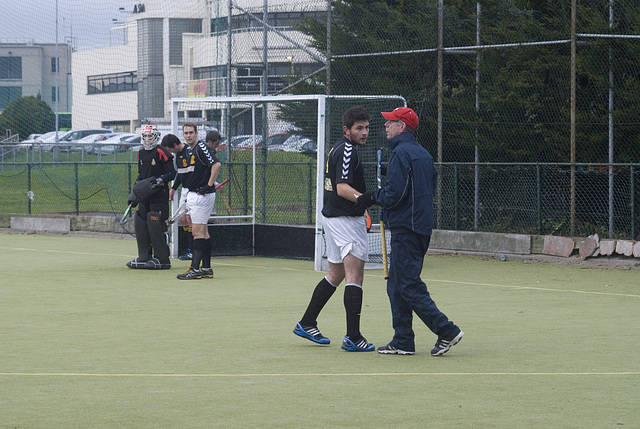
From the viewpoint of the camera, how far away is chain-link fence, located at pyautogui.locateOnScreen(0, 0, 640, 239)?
15398mm

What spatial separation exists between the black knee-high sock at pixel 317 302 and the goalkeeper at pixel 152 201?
21.0 feet

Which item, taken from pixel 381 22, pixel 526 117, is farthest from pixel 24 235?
pixel 526 117

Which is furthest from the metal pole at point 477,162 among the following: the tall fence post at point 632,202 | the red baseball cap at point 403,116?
the red baseball cap at point 403,116

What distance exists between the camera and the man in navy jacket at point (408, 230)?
7699mm

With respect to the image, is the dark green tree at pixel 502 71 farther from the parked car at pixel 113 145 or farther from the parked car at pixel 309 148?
the parked car at pixel 113 145

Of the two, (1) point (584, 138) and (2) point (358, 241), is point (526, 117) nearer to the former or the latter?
(1) point (584, 138)

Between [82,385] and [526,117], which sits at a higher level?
[526,117]

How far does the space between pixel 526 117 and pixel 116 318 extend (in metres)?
8.74

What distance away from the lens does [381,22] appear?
59.4ft

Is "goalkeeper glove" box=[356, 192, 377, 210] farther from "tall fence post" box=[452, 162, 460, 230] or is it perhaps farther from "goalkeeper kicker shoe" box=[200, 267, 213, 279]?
"tall fence post" box=[452, 162, 460, 230]

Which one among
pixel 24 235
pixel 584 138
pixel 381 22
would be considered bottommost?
pixel 24 235

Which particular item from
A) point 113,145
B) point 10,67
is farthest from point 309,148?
point 113,145

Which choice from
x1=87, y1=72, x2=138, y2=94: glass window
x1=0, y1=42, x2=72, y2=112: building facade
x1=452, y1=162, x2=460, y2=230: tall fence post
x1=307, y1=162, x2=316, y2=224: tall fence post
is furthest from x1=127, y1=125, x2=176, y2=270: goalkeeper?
x1=0, y1=42, x2=72, y2=112: building facade

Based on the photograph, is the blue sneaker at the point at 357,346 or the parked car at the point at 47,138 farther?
the parked car at the point at 47,138
